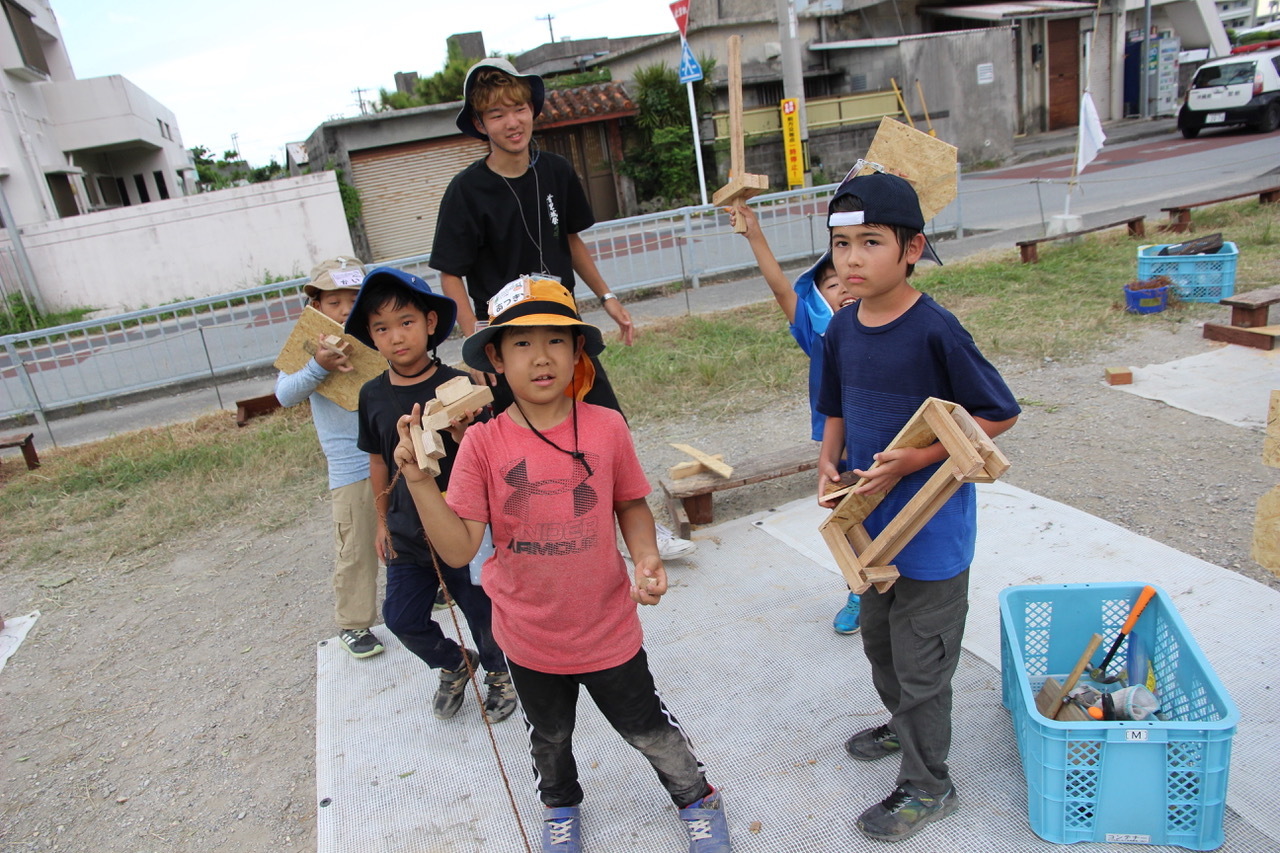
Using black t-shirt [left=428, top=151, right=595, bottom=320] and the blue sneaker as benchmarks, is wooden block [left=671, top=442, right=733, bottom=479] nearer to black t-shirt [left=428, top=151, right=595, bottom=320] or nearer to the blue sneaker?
the blue sneaker

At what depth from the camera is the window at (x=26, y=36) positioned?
17.5m

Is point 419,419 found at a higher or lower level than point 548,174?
lower

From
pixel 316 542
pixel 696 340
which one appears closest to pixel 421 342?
pixel 316 542

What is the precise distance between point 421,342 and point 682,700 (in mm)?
1548

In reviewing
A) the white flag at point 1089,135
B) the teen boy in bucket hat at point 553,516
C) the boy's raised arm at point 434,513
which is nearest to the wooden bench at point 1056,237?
the white flag at point 1089,135

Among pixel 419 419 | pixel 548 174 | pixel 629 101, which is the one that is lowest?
pixel 419 419

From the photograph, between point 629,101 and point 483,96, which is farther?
point 629,101

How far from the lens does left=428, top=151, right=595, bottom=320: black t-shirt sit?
2.87m

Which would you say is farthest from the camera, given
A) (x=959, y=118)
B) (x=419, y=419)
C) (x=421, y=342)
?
(x=959, y=118)

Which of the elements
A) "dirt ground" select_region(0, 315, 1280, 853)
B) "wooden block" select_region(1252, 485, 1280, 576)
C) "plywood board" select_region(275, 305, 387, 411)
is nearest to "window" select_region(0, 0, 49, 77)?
"dirt ground" select_region(0, 315, 1280, 853)

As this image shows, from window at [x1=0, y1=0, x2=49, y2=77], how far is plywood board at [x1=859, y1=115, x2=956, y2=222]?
21.3 m

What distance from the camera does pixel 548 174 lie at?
3.03 metres

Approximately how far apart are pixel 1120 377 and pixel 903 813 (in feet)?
14.2

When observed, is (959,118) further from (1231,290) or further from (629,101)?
(1231,290)
